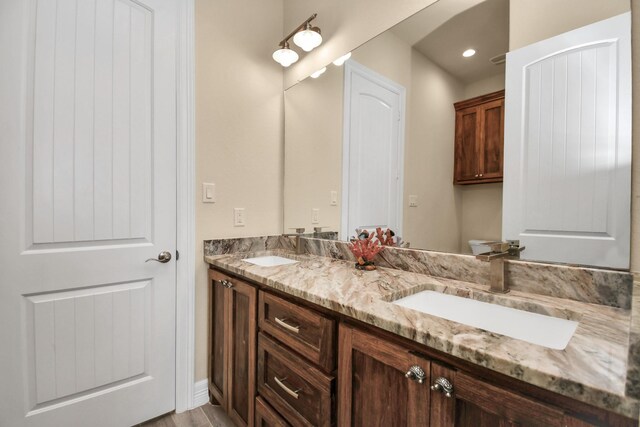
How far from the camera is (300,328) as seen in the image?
1.00m

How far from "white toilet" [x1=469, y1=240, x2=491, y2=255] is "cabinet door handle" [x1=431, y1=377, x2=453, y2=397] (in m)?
0.62

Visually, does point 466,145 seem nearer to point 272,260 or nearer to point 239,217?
point 272,260

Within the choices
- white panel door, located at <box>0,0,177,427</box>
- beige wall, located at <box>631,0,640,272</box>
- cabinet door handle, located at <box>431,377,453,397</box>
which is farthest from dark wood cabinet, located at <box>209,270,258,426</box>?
beige wall, located at <box>631,0,640,272</box>

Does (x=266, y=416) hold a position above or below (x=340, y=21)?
below

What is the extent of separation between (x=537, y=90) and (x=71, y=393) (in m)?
2.33

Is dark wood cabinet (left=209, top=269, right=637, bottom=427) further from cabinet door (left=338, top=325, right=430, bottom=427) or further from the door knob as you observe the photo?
the door knob

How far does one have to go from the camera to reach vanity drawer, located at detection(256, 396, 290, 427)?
3.57ft

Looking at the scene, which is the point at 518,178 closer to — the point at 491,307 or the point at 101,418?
the point at 491,307

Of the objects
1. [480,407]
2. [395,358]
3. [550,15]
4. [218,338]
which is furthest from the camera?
[218,338]

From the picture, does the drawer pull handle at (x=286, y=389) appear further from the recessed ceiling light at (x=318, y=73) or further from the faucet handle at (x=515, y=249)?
the recessed ceiling light at (x=318, y=73)

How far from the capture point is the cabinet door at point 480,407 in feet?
1.68

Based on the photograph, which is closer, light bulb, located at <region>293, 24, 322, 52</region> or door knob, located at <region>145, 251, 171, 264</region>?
door knob, located at <region>145, 251, 171, 264</region>

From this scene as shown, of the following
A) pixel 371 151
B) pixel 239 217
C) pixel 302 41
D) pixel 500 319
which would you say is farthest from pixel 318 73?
pixel 500 319

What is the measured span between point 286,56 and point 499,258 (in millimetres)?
1707
